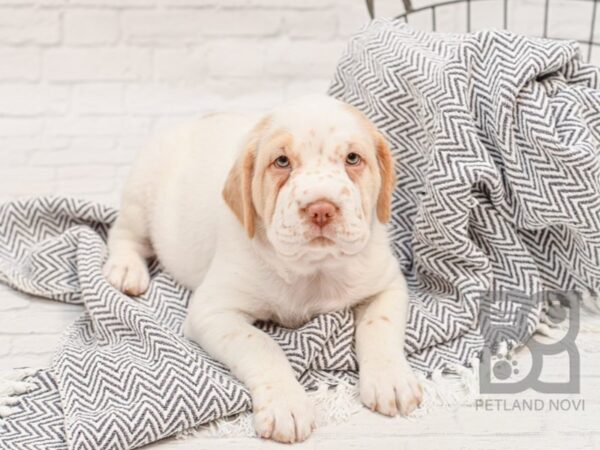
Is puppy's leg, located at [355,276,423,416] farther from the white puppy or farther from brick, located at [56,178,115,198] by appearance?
brick, located at [56,178,115,198]

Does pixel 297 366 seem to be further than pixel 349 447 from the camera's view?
Yes

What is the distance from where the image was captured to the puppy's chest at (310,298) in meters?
2.54

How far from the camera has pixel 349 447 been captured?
2.22 metres

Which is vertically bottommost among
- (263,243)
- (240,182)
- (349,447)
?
(349,447)

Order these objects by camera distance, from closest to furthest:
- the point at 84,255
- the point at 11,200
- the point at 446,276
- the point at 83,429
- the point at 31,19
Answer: the point at 83,429
the point at 446,276
the point at 84,255
the point at 11,200
the point at 31,19

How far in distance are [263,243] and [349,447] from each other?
23.3 inches

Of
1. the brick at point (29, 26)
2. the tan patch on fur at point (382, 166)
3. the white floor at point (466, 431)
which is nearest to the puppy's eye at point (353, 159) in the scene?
the tan patch on fur at point (382, 166)

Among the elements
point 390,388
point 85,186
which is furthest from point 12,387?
point 85,186

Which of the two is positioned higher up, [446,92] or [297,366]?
[446,92]

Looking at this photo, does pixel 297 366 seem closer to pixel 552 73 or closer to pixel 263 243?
pixel 263 243

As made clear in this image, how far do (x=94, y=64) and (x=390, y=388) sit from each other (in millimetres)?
2448

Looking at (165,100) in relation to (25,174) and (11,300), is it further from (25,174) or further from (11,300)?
(11,300)

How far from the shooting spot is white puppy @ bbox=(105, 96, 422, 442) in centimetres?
226

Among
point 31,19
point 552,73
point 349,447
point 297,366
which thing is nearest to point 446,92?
point 552,73
